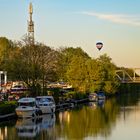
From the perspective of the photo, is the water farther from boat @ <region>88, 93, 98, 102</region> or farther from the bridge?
the bridge

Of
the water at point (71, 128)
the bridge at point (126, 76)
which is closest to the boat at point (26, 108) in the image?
the water at point (71, 128)

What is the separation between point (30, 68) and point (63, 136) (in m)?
31.2

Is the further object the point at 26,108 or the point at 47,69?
the point at 47,69

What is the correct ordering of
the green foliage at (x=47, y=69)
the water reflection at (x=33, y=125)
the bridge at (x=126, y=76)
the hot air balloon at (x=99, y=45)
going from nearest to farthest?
the water reflection at (x=33, y=125), the green foliage at (x=47, y=69), the hot air balloon at (x=99, y=45), the bridge at (x=126, y=76)

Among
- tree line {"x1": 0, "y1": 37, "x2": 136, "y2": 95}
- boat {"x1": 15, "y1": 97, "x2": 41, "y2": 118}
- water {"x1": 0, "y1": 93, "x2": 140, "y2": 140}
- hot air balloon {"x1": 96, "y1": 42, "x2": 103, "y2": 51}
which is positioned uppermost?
hot air balloon {"x1": 96, "y1": 42, "x2": 103, "y2": 51}

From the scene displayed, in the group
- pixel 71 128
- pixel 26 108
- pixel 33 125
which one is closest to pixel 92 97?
pixel 26 108

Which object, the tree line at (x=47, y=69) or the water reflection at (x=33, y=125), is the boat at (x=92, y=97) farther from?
the water reflection at (x=33, y=125)

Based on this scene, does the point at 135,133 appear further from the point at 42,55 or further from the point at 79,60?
the point at 79,60

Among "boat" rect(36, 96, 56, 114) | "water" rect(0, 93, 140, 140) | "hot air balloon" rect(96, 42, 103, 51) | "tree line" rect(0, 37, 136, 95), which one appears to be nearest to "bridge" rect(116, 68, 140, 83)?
"tree line" rect(0, 37, 136, 95)

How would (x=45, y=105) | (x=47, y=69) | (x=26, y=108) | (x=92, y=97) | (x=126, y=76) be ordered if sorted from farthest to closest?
1. (x=126, y=76)
2. (x=92, y=97)
3. (x=47, y=69)
4. (x=45, y=105)
5. (x=26, y=108)

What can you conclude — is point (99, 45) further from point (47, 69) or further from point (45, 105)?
point (45, 105)

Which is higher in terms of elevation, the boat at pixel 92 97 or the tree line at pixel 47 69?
the tree line at pixel 47 69

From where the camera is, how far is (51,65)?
80625 mm

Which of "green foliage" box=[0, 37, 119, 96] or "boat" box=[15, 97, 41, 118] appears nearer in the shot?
"boat" box=[15, 97, 41, 118]
